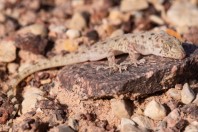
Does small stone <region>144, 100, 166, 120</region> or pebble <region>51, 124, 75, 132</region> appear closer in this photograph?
pebble <region>51, 124, 75, 132</region>

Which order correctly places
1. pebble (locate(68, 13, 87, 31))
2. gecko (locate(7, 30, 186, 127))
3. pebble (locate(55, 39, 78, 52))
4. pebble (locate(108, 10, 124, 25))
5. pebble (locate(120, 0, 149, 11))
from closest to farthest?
gecko (locate(7, 30, 186, 127)) → pebble (locate(55, 39, 78, 52)) → pebble (locate(68, 13, 87, 31)) → pebble (locate(108, 10, 124, 25)) → pebble (locate(120, 0, 149, 11))

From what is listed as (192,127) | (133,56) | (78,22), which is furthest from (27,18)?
(192,127)

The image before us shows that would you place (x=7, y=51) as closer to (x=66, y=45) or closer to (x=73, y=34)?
(x=66, y=45)

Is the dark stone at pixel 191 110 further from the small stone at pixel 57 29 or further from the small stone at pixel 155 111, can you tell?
the small stone at pixel 57 29

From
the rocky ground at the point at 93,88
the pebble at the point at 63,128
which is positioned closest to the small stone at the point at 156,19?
the rocky ground at the point at 93,88

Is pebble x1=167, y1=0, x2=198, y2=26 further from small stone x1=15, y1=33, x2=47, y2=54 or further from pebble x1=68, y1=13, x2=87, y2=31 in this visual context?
small stone x1=15, y1=33, x2=47, y2=54

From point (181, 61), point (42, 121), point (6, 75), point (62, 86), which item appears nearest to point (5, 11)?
point (6, 75)

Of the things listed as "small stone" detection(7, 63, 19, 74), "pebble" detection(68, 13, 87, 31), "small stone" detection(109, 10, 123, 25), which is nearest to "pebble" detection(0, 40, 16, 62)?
"small stone" detection(7, 63, 19, 74)
